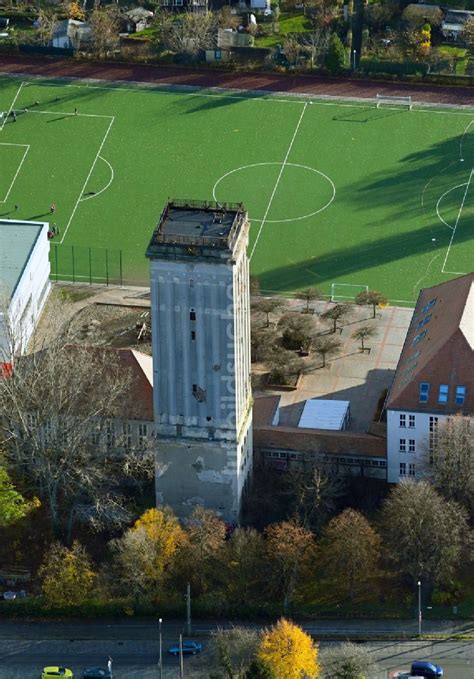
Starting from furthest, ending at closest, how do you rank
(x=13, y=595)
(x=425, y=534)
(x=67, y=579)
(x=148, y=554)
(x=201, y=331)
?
1. (x=13, y=595)
2. (x=67, y=579)
3. (x=148, y=554)
4. (x=425, y=534)
5. (x=201, y=331)

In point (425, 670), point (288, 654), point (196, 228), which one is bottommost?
point (425, 670)

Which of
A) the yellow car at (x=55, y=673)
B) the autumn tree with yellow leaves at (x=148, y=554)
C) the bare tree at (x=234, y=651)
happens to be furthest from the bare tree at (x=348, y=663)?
the yellow car at (x=55, y=673)

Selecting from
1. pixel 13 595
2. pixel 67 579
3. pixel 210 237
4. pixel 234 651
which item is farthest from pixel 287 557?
pixel 210 237

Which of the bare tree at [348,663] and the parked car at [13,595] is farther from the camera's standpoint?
the parked car at [13,595]

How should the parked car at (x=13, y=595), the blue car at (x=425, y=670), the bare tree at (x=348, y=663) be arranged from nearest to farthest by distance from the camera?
1. the bare tree at (x=348, y=663)
2. the blue car at (x=425, y=670)
3. the parked car at (x=13, y=595)

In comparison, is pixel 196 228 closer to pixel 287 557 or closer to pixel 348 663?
pixel 287 557

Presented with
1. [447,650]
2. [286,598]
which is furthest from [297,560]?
[447,650]

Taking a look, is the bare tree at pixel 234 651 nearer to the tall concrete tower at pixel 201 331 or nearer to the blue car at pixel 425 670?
the blue car at pixel 425 670
